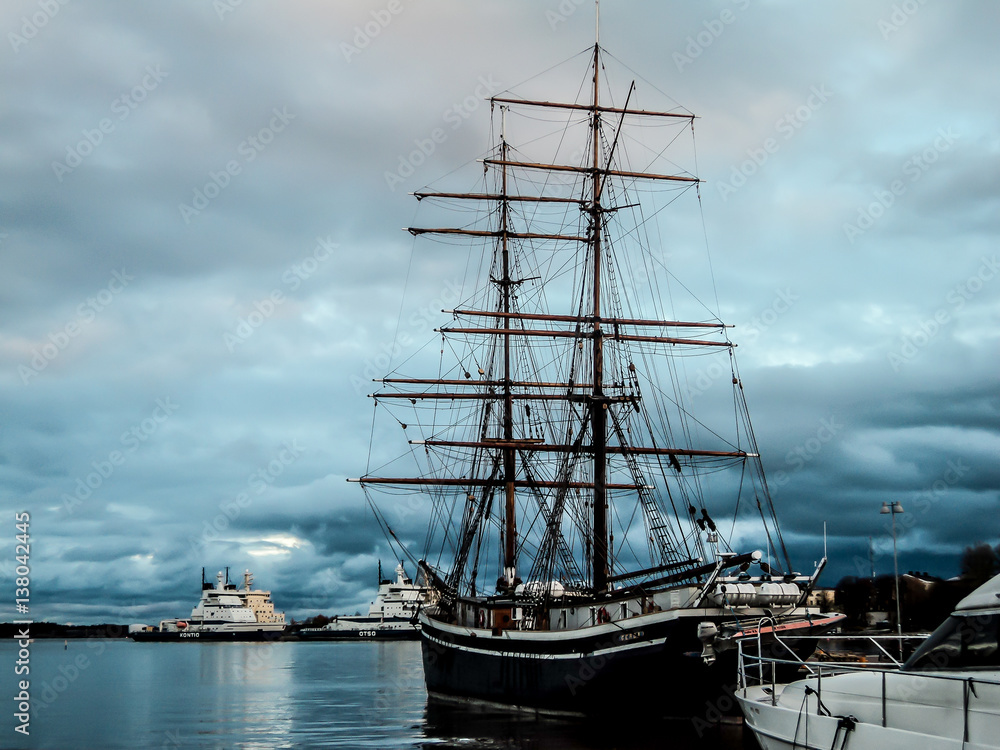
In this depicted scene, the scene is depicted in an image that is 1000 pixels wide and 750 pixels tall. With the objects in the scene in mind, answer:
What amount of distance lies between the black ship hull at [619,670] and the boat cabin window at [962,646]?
56.4ft

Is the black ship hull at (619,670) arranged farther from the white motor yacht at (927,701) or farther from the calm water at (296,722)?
the white motor yacht at (927,701)

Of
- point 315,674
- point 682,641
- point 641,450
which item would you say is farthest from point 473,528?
point 315,674

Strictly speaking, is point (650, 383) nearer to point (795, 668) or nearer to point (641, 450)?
point (641, 450)

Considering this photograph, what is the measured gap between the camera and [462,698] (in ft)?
154

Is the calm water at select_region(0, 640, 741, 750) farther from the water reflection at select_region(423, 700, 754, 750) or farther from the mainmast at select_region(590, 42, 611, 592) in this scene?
the mainmast at select_region(590, 42, 611, 592)

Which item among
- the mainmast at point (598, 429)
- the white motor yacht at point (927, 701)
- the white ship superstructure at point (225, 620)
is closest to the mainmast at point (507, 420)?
the mainmast at point (598, 429)

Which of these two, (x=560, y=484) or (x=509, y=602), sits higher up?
(x=560, y=484)

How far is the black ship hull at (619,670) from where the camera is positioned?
33312 mm

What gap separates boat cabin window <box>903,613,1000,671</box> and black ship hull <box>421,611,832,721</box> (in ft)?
56.4

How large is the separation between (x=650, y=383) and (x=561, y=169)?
47.7 feet

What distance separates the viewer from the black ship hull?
33.3 m

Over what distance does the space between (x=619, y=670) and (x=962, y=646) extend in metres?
21.2

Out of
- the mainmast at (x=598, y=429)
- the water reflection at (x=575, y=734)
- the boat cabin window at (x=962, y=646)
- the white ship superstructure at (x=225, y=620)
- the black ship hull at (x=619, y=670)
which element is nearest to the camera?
the boat cabin window at (x=962, y=646)

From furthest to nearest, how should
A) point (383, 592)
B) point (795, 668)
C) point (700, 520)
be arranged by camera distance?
point (383, 592) < point (700, 520) < point (795, 668)
